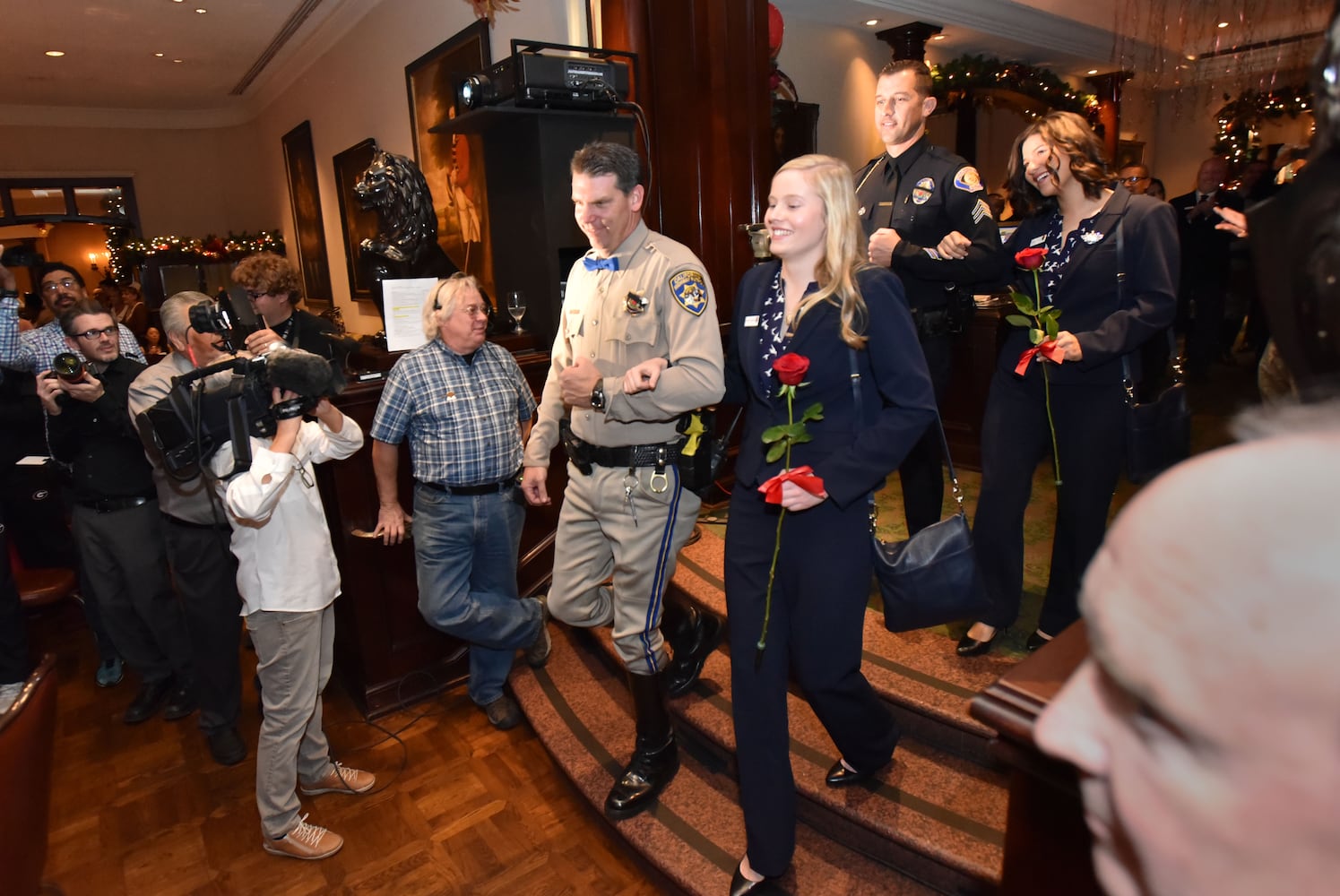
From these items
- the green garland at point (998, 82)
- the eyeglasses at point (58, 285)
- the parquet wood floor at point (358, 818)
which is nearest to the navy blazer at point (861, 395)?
the parquet wood floor at point (358, 818)

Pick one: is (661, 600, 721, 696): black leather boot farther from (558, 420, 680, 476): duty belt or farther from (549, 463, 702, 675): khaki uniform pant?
(558, 420, 680, 476): duty belt

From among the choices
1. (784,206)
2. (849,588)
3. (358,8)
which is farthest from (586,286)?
(358,8)

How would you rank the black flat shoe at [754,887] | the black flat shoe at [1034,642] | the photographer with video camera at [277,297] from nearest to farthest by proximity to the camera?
the black flat shoe at [754,887]
the black flat shoe at [1034,642]
the photographer with video camera at [277,297]

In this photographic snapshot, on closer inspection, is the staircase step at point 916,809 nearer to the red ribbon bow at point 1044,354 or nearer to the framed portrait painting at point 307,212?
the red ribbon bow at point 1044,354

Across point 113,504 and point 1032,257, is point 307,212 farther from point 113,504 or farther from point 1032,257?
point 1032,257

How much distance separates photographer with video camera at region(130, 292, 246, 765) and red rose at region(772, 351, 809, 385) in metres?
1.91

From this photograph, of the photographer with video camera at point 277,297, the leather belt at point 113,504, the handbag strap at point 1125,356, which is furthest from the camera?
the photographer with video camera at point 277,297

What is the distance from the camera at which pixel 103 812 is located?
2.64m

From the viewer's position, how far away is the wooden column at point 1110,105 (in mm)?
9180

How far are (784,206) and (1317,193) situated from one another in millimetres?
1264

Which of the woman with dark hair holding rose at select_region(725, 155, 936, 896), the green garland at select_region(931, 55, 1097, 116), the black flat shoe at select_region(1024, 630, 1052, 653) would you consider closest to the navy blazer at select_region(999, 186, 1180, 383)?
the woman with dark hair holding rose at select_region(725, 155, 936, 896)

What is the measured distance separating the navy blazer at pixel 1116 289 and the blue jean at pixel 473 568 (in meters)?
→ 1.84

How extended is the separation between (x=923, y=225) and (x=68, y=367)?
296 cm

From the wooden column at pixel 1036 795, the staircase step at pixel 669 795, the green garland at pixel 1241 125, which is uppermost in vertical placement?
the green garland at pixel 1241 125
